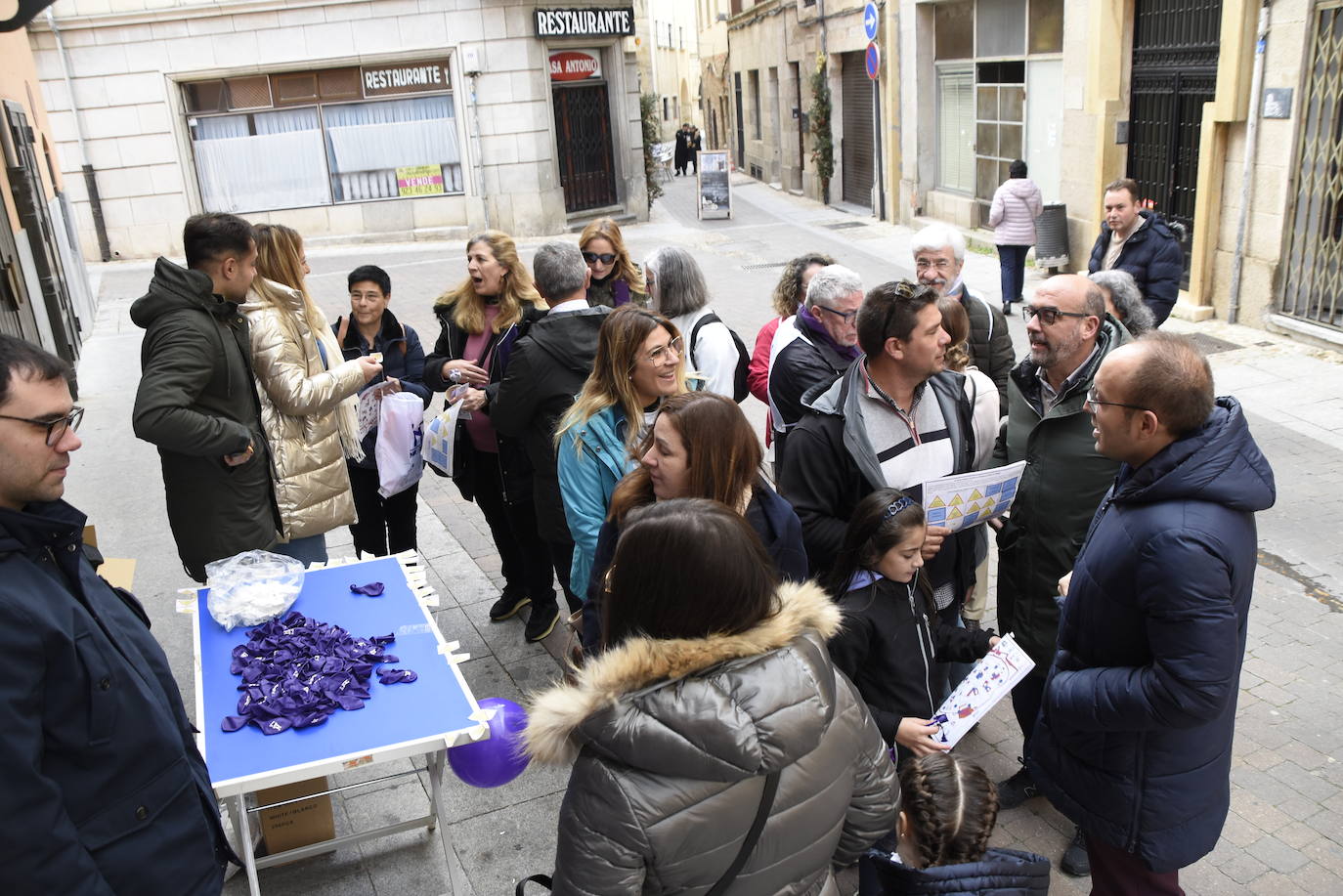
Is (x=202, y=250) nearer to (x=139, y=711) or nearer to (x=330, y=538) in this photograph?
(x=139, y=711)

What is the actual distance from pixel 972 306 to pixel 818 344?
82 cm

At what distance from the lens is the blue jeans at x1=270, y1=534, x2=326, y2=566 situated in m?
4.50

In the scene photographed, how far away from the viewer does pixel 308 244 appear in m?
21.5

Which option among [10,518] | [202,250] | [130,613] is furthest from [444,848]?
[202,250]

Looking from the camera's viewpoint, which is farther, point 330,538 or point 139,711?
point 330,538

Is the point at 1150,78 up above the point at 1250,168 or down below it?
above

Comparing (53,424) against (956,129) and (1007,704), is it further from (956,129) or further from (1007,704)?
(956,129)

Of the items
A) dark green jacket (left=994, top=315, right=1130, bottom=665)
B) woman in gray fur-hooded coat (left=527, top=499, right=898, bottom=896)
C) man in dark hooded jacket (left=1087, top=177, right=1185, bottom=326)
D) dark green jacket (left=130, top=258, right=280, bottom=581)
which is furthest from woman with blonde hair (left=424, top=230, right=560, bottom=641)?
man in dark hooded jacket (left=1087, top=177, right=1185, bottom=326)

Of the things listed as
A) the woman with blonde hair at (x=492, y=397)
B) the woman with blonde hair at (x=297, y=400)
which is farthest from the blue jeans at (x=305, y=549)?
the woman with blonde hair at (x=492, y=397)

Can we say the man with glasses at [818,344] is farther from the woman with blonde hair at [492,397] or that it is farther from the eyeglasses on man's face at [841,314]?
the woman with blonde hair at [492,397]

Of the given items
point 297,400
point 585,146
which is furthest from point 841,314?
point 585,146

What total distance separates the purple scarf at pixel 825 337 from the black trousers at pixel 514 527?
157cm

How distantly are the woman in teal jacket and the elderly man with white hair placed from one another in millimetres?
1448

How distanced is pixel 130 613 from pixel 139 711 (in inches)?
12.8
